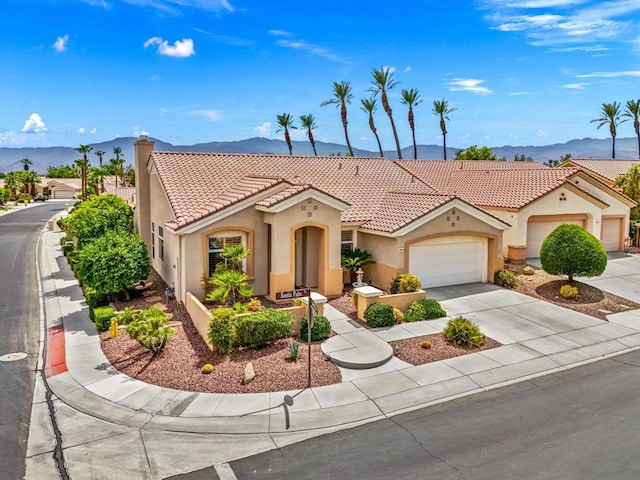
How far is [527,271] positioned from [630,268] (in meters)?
6.63

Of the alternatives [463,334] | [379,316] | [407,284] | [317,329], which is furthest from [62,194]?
[463,334]

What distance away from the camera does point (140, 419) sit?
1062 cm

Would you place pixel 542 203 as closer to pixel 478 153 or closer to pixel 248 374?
pixel 248 374

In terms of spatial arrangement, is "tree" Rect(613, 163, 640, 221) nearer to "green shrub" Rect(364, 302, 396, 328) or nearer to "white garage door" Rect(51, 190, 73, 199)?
"green shrub" Rect(364, 302, 396, 328)

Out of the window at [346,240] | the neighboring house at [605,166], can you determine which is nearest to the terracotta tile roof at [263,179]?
the window at [346,240]

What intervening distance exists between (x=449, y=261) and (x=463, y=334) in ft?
23.0

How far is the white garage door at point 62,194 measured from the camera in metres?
111

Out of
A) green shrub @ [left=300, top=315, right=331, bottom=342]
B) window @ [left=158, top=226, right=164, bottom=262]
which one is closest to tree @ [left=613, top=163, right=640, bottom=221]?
green shrub @ [left=300, top=315, right=331, bottom=342]

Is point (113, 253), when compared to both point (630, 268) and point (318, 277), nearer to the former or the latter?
point (318, 277)

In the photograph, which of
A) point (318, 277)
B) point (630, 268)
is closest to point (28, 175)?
point (318, 277)

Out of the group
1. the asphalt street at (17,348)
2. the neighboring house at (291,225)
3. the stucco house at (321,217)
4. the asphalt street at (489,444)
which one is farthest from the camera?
the stucco house at (321,217)

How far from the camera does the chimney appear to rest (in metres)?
24.8

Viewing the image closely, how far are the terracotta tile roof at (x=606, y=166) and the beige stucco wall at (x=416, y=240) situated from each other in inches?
873

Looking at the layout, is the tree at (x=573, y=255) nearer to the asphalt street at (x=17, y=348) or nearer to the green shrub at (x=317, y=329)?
the green shrub at (x=317, y=329)
